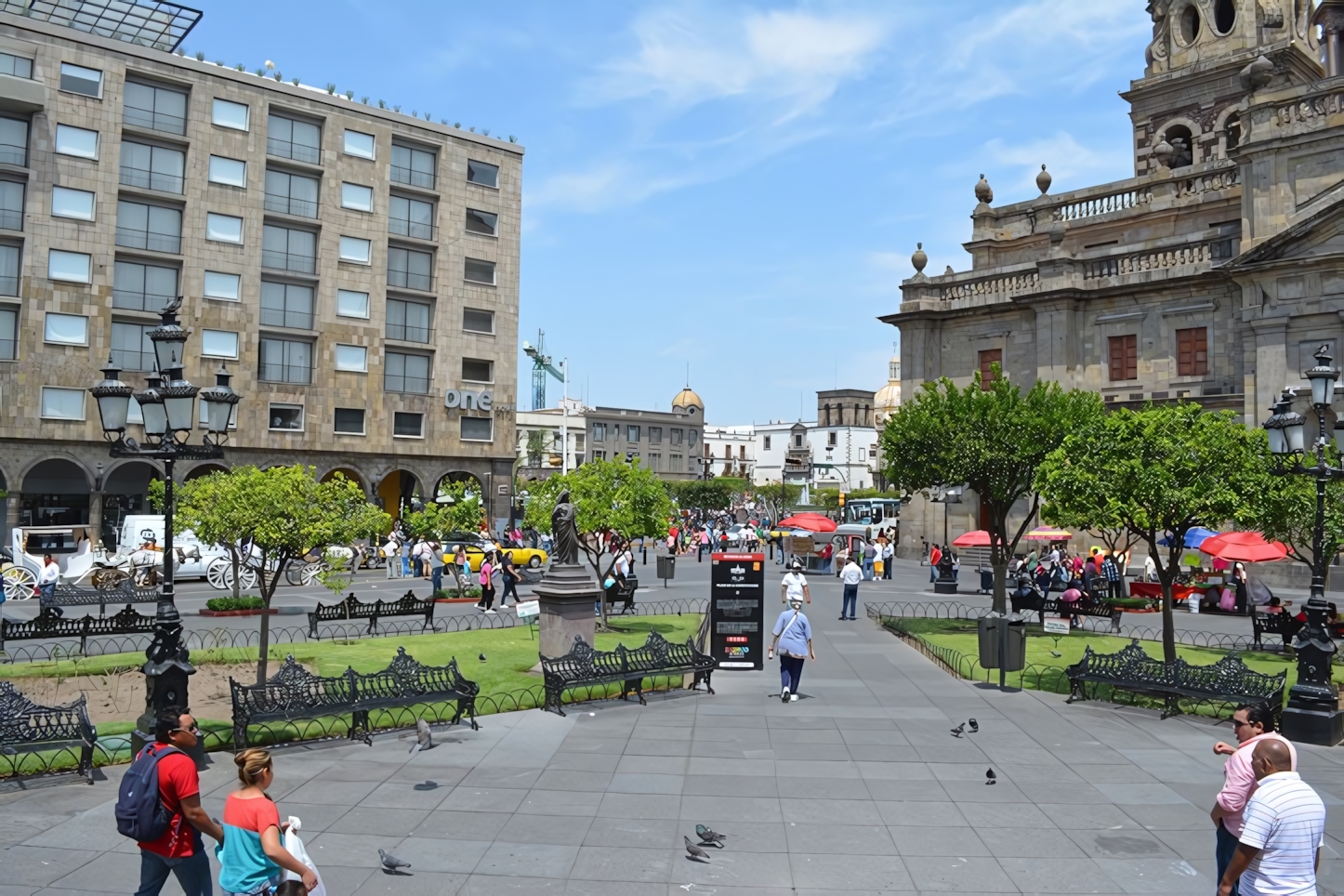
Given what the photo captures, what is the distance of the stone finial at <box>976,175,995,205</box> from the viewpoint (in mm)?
45344

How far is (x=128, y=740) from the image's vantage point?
1072cm

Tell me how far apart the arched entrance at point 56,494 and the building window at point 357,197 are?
609 inches

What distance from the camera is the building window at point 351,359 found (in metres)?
44.8

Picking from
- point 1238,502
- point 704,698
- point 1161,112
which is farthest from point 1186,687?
point 1161,112

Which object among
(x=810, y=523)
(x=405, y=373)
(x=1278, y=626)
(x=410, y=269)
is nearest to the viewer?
(x=1278, y=626)

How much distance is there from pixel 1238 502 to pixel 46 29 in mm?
41713

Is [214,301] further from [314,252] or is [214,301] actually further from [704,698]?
[704,698]

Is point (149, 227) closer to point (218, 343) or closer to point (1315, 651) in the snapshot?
point (218, 343)

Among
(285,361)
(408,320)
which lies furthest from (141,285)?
(408,320)

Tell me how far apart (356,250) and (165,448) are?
37.2 meters

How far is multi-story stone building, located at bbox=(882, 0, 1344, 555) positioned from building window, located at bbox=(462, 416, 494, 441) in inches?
760

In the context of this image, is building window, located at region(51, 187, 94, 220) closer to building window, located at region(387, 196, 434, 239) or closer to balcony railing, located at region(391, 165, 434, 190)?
building window, located at region(387, 196, 434, 239)

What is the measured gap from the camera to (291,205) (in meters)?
43.6

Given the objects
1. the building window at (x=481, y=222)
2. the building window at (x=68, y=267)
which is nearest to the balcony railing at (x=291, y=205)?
the building window at (x=481, y=222)
